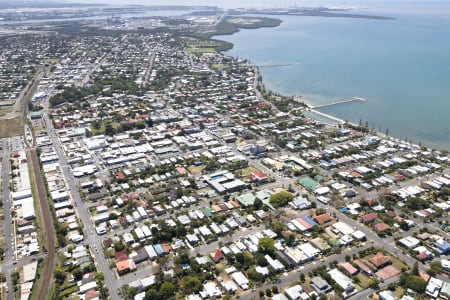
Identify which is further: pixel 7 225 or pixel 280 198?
pixel 280 198

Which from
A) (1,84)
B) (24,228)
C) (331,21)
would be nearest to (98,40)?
(1,84)

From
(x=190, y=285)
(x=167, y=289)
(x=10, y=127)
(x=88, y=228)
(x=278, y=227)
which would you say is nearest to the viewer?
(x=167, y=289)

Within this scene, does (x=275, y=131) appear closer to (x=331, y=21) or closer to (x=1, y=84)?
(x=1, y=84)

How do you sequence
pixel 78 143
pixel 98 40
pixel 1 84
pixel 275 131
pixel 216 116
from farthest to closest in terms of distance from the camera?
1. pixel 98 40
2. pixel 1 84
3. pixel 216 116
4. pixel 275 131
5. pixel 78 143

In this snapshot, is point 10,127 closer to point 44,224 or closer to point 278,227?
point 44,224

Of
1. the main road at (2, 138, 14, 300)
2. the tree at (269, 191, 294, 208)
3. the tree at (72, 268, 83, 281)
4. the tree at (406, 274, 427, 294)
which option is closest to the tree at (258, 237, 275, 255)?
the tree at (269, 191, 294, 208)

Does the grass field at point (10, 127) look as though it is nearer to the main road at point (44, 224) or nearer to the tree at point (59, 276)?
the main road at point (44, 224)

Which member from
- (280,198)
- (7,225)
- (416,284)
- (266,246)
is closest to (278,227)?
(266,246)
